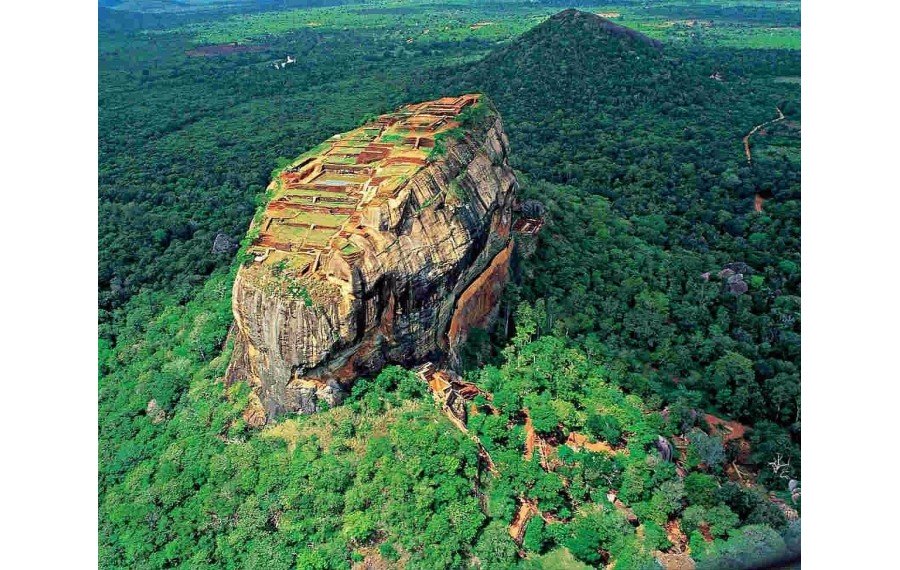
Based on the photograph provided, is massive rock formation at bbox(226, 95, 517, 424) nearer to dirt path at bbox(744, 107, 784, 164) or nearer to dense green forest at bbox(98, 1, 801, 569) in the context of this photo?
dense green forest at bbox(98, 1, 801, 569)

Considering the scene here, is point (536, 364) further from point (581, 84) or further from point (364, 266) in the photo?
point (581, 84)

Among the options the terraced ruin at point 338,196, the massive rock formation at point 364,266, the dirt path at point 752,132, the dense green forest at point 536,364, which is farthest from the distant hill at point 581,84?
the massive rock formation at point 364,266

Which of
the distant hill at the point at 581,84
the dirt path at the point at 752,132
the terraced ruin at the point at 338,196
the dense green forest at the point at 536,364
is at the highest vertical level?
the distant hill at the point at 581,84

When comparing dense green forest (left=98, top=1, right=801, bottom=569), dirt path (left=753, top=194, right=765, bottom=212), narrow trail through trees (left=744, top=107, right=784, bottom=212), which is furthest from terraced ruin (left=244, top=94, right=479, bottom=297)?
narrow trail through trees (left=744, top=107, right=784, bottom=212)

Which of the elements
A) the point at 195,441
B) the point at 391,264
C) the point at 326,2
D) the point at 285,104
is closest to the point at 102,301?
the point at 195,441

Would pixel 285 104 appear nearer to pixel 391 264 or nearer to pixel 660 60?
pixel 660 60

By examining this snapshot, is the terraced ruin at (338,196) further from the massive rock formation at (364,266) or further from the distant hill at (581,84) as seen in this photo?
the distant hill at (581,84)
